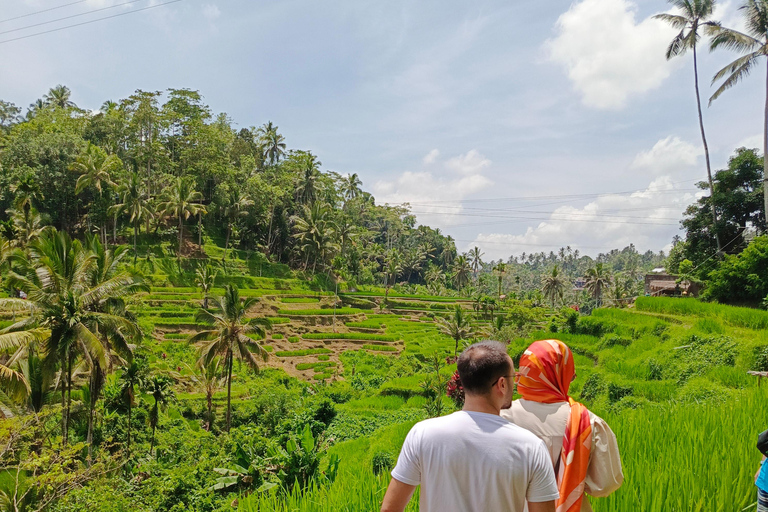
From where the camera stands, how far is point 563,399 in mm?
2293

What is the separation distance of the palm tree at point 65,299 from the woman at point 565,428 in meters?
13.8

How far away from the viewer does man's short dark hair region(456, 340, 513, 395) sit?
72.9 inches

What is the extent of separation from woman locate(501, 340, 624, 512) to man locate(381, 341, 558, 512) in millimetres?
436

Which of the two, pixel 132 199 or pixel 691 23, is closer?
pixel 691 23

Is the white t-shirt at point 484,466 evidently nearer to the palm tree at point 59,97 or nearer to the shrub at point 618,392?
the shrub at point 618,392

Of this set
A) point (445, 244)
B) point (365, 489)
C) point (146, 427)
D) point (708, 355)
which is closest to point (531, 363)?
point (365, 489)

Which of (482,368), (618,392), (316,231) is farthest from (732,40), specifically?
(316,231)

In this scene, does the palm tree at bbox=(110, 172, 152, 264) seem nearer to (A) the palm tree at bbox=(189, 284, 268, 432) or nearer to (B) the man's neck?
(A) the palm tree at bbox=(189, 284, 268, 432)

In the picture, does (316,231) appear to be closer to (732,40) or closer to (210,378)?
(210,378)

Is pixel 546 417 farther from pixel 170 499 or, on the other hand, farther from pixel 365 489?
pixel 170 499

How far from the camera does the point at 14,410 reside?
15.2m

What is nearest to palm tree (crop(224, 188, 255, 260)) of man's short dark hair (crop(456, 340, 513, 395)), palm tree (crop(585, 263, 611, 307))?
palm tree (crop(585, 263, 611, 307))

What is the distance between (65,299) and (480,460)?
48.0 feet

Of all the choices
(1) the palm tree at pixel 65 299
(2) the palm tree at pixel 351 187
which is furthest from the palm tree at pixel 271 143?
(1) the palm tree at pixel 65 299
